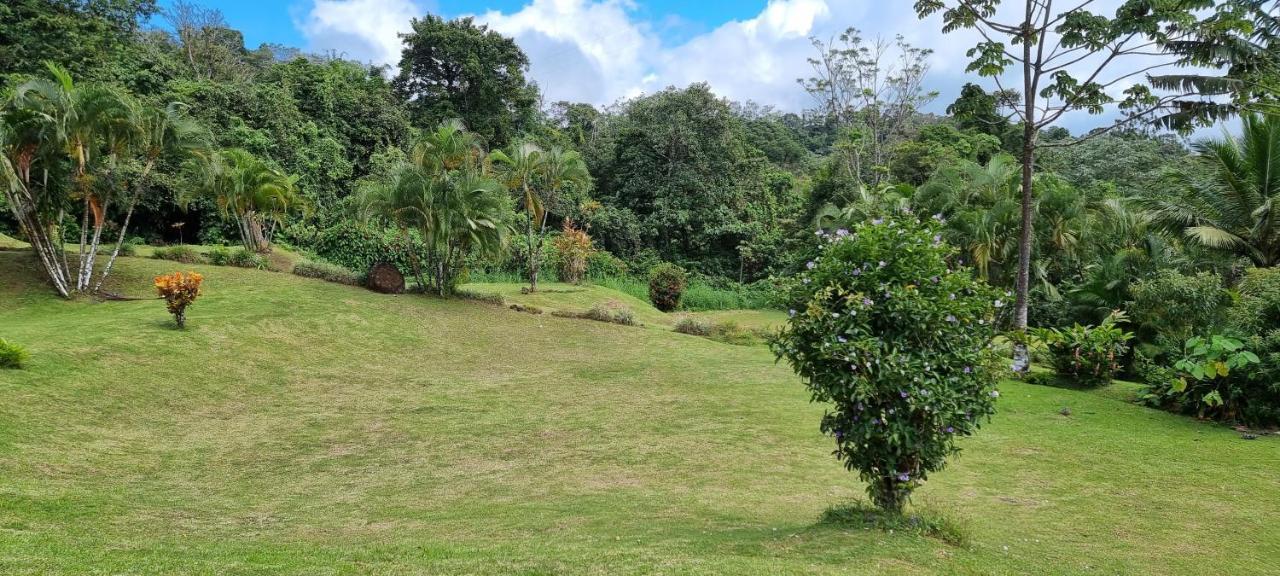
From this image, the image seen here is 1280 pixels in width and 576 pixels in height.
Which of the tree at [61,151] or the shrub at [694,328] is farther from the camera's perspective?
the shrub at [694,328]

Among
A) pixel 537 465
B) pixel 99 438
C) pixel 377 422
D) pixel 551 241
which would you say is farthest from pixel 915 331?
pixel 551 241

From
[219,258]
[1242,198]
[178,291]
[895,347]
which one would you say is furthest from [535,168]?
[895,347]

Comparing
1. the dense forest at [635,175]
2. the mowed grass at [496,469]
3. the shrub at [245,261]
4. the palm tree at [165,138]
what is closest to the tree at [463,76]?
the dense forest at [635,175]

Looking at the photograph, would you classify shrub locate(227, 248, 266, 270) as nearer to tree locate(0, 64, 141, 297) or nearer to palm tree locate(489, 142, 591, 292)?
tree locate(0, 64, 141, 297)

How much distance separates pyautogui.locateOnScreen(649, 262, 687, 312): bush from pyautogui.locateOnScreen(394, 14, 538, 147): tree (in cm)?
1375

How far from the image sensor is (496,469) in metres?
7.03

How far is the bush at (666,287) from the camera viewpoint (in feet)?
80.2

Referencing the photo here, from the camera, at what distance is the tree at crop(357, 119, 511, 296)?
53.3 ft

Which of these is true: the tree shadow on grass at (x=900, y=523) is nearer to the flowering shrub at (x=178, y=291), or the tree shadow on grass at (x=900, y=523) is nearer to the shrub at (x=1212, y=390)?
the shrub at (x=1212, y=390)

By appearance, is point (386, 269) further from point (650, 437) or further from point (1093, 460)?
point (1093, 460)

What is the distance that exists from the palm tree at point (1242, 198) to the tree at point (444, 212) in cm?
1446

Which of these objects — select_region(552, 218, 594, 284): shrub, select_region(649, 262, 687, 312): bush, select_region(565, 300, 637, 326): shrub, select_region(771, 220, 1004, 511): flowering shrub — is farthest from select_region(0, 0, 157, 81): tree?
select_region(771, 220, 1004, 511): flowering shrub

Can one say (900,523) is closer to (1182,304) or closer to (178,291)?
(1182,304)

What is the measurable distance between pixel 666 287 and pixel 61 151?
1671 centimetres
